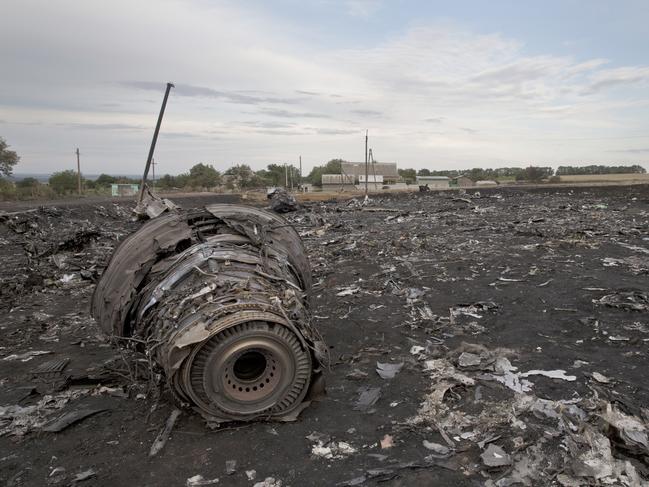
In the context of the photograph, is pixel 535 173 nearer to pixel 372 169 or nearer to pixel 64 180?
pixel 372 169

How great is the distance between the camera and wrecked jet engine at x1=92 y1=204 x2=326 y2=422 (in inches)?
126

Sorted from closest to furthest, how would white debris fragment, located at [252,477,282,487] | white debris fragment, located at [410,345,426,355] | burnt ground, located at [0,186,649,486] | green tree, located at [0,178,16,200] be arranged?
white debris fragment, located at [252,477,282,487] < burnt ground, located at [0,186,649,486] < white debris fragment, located at [410,345,426,355] < green tree, located at [0,178,16,200]

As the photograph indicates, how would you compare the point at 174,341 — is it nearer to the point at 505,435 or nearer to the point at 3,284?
the point at 505,435

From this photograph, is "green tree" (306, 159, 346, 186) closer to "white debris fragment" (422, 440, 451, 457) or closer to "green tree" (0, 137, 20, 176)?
"green tree" (0, 137, 20, 176)

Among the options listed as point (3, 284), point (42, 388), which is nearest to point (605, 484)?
point (42, 388)

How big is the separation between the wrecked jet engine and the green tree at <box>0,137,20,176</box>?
145ft

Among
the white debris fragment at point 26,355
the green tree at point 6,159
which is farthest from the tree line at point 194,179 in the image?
the white debris fragment at point 26,355

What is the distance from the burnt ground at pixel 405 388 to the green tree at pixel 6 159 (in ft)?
122

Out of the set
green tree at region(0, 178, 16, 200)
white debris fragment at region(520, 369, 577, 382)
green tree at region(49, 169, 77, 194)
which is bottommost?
white debris fragment at region(520, 369, 577, 382)

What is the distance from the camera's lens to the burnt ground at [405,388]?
3051 millimetres

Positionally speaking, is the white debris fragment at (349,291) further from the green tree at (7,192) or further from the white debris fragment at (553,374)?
the green tree at (7,192)

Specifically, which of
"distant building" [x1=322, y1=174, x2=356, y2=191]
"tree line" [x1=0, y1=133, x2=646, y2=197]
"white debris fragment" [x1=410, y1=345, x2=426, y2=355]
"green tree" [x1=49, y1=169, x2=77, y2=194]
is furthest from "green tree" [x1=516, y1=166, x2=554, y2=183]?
"white debris fragment" [x1=410, y1=345, x2=426, y2=355]

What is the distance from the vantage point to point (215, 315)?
10.4 feet

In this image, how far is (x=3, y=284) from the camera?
848cm
